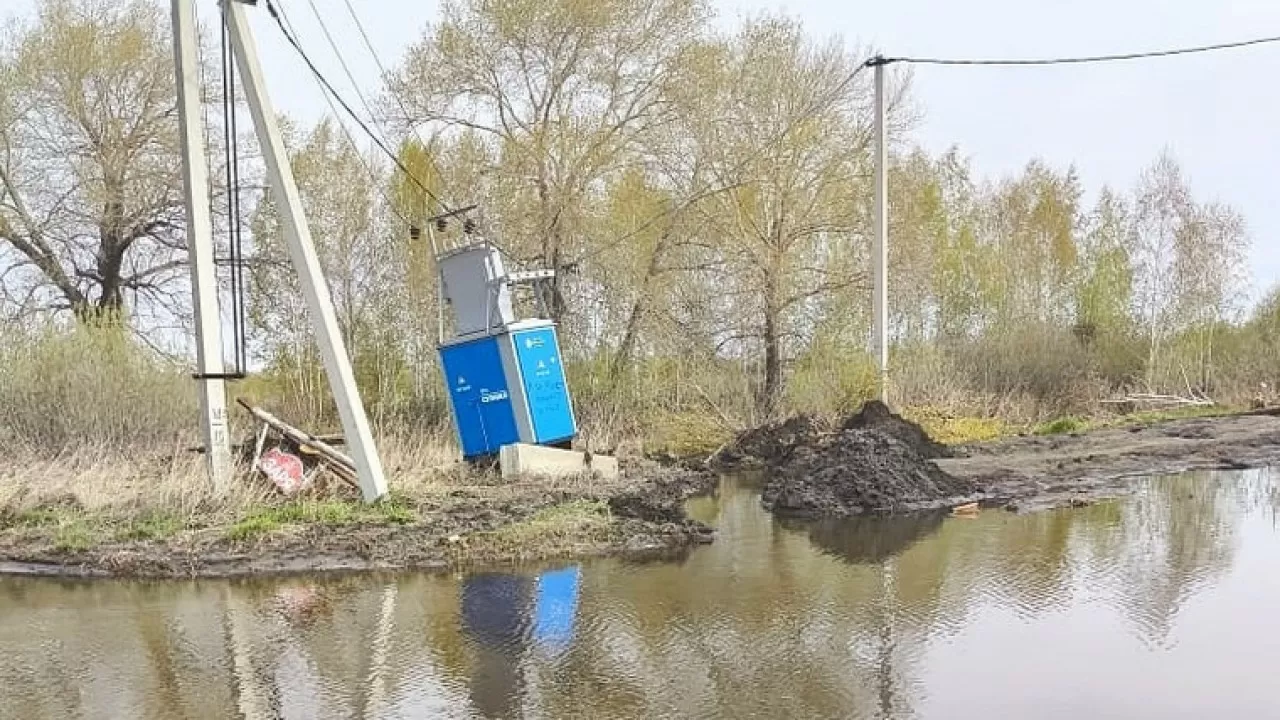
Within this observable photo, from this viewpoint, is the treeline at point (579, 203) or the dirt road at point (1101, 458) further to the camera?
the treeline at point (579, 203)

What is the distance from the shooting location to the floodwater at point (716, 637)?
20.6 feet

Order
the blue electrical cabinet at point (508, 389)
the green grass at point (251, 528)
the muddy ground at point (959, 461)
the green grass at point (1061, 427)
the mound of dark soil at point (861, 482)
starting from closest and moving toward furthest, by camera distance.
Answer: the green grass at point (251, 528), the mound of dark soil at point (861, 482), the muddy ground at point (959, 461), the blue electrical cabinet at point (508, 389), the green grass at point (1061, 427)

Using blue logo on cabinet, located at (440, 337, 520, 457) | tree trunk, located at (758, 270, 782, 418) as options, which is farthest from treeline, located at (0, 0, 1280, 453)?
blue logo on cabinet, located at (440, 337, 520, 457)

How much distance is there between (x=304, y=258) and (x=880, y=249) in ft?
35.8

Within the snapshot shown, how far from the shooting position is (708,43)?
2433cm

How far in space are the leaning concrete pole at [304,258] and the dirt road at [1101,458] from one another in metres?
7.41

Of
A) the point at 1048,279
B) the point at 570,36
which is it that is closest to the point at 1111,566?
the point at 570,36

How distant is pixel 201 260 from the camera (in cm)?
1208

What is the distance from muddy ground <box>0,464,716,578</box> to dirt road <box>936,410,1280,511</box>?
4.90 metres

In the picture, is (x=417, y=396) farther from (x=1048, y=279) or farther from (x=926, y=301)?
(x=1048, y=279)

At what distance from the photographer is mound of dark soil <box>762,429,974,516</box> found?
44.6 ft

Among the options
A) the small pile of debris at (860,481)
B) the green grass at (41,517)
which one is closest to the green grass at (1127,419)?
the small pile of debris at (860,481)

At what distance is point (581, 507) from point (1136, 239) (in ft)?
82.9

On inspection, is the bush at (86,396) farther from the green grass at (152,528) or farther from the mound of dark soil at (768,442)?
the mound of dark soil at (768,442)
